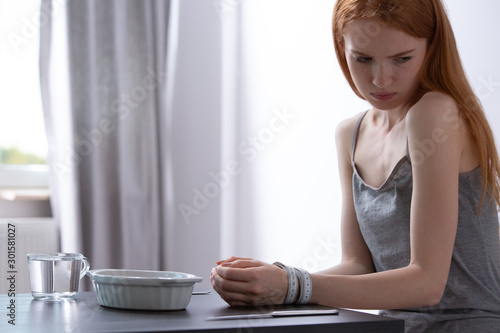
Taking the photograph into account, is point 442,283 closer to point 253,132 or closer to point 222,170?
point 253,132

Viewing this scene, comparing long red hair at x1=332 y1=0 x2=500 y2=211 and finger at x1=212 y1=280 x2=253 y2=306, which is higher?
long red hair at x1=332 y1=0 x2=500 y2=211

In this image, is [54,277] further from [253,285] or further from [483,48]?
[483,48]

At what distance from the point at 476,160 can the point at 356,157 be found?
26cm

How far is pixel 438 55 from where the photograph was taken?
3.64 feet

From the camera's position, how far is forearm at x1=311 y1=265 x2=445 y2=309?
938 mm

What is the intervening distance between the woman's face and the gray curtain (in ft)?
5.69

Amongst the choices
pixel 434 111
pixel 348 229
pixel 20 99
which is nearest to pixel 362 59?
pixel 434 111

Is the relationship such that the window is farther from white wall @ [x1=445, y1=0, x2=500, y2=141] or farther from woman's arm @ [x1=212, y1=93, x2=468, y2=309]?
woman's arm @ [x1=212, y1=93, x2=468, y2=309]

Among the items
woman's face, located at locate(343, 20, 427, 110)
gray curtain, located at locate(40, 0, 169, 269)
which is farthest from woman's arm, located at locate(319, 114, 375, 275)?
gray curtain, located at locate(40, 0, 169, 269)

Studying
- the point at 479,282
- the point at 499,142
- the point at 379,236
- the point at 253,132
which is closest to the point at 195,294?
the point at 379,236

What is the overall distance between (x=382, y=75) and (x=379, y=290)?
37 cm

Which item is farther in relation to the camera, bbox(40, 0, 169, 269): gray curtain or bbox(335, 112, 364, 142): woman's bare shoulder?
bbox(40, 0, 169, 269): gray curtain

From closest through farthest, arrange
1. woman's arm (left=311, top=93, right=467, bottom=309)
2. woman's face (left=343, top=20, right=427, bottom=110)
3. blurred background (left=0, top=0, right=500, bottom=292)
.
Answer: woman's arm (left=311, top=93, right=467, bottom=309) → woman's face (left=343, top=20, right=427, bottom=110) → blurred background (left=0, top=0, right=500, bottom=292)

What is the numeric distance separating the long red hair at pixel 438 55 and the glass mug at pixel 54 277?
646mm
